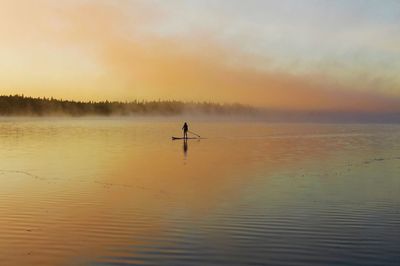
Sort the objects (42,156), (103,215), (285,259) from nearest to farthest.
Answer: (285,259) < (103,215) < (42,156)

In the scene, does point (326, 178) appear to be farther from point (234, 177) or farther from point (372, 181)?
point (234, 177)

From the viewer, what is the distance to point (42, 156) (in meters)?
41.4

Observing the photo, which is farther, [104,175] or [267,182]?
[104,175]

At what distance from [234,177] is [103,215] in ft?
40.8

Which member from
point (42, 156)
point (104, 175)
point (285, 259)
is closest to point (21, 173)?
point (104, 175)

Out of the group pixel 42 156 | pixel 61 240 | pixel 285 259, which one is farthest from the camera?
pixel 42 156

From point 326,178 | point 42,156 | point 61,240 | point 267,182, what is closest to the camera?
point 61,240

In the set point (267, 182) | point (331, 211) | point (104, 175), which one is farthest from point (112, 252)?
point (104, 175)

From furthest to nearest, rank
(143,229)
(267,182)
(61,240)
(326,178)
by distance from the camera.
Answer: (326,178), (267,182), (143,229), (61,240)

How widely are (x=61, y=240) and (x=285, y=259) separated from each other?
680 centimetres

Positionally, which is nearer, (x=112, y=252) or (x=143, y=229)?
(x=112, y=252)

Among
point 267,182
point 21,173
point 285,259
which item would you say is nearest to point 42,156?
point 21,173

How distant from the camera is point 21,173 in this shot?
29.4 m

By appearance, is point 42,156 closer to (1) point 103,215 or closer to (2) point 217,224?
(1) point 103,215
